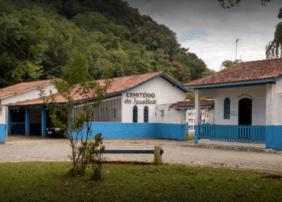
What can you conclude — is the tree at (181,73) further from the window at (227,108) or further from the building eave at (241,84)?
the building eave at (241,84)

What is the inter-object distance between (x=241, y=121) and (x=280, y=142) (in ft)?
11.3

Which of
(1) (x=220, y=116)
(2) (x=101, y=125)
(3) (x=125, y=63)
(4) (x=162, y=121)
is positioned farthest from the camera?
(3) (x=125, y=63)

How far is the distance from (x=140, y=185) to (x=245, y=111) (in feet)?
41.0

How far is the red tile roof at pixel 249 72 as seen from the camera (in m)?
17.3

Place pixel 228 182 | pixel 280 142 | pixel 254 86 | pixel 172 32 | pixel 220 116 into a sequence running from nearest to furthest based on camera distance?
pixel 228 182 < pixel 280 142 < pixel 254 86 < pixel 220 116 < pixel 172 32

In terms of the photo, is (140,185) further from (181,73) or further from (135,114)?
(181,73)

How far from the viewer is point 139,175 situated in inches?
372

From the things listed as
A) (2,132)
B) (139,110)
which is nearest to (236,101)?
(139,110)

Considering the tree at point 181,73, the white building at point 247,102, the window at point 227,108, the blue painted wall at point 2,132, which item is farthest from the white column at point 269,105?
the tree at point 181,73

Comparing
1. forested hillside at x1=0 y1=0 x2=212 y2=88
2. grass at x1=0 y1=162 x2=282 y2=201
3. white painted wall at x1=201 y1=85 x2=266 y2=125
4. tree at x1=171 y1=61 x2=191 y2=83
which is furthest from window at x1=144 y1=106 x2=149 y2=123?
tree at x1=171 y1=61 x2=191 y2=83

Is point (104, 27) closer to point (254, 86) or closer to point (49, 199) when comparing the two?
point (254, 86)

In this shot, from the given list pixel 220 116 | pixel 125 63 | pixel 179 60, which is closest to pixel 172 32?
pixel 179 60

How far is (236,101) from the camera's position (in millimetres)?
19719

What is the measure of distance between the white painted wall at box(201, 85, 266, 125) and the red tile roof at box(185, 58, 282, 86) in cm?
86
